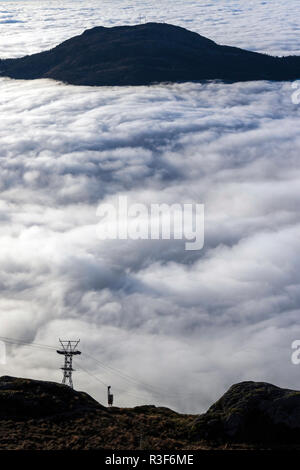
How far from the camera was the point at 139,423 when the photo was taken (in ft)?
144

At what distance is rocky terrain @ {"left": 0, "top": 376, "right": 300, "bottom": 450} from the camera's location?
127 ft

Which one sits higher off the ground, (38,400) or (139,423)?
(38,400)

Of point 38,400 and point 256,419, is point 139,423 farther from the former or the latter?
point 256,419

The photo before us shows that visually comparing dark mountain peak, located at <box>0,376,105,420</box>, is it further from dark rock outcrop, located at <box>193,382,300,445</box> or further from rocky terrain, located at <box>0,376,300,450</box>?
dark rock outcrop, located at <box>193,382,300,445</box>

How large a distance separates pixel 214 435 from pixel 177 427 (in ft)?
13.2

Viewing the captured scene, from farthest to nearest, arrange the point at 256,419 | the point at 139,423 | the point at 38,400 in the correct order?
the point at 38,400, the point at 139,423, the point at 256,419

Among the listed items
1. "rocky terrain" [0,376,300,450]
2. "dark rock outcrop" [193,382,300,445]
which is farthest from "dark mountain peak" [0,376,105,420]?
"dark rock outcrop" [193,382,300,445]

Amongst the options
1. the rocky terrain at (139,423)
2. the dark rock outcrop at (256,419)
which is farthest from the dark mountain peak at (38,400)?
the dark rock outcrop at (256,419)

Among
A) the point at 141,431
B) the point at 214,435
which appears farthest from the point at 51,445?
the point at 214,435

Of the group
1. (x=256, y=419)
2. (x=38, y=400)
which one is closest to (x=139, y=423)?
(x=38, y=400)

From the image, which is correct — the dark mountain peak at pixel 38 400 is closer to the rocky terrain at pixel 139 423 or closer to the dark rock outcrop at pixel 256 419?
the rocky terrain at pixel 139 423

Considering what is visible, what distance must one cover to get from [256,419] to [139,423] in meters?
10.5

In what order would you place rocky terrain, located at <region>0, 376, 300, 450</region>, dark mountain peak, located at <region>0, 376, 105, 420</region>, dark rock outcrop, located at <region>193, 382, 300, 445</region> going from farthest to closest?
dark mountain peak, located at <region>0, 376, 105, 420</region>, dark rock outcrop, located at <region>193, 382, 300, 445</region>, rocky terrain, located at <region>0, 376, 300, 450</region>
